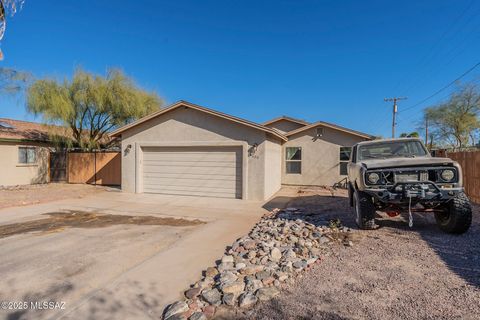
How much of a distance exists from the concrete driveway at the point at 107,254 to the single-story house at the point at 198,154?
1991mm

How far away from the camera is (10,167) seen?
13.8 meters

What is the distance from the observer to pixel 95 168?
48.6 feet

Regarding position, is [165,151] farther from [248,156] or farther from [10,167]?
[10,167]

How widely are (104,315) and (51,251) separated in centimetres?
269

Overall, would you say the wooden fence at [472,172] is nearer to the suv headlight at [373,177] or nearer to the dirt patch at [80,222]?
the suv headlight at [373,177]

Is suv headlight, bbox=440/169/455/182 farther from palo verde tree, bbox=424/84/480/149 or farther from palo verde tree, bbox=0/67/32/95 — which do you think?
palo verde tree, bbox=424/84/480/149

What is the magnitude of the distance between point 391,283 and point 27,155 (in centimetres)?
1814

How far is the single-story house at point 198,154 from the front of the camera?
32.9 feet

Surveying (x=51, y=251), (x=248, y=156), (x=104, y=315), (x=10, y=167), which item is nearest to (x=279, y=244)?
(x=104, y=315)

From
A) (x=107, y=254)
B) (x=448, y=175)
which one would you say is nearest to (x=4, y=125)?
(x=107, y=254)

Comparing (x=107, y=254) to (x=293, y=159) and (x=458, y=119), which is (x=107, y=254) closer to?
(x=293, y=159)

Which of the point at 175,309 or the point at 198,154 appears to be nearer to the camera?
the point at 175,309

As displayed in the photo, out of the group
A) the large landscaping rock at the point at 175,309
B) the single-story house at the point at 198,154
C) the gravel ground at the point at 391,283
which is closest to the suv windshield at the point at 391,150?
the gravel ground at the point at 391,283

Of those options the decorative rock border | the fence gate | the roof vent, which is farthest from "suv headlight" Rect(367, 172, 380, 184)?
the roof vent
